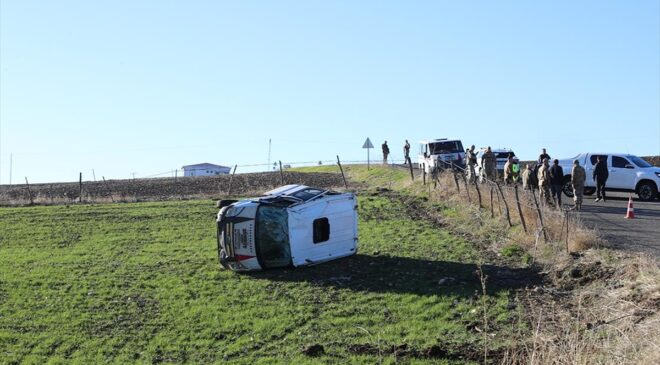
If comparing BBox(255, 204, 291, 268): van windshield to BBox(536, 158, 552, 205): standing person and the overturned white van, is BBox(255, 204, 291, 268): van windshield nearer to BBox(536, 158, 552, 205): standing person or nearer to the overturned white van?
the overturned white van

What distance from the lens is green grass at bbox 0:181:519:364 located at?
14992mm

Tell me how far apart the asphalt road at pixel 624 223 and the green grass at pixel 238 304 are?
11.6 ft

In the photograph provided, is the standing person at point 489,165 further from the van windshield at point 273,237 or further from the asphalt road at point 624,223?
the van windshield at point 273,237

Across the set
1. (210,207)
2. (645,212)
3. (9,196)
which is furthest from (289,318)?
(9,196)

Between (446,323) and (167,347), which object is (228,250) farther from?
(446,323)

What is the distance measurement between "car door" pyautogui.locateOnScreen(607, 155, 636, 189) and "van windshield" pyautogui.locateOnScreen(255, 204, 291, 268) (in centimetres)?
1571

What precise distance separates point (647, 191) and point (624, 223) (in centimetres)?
761

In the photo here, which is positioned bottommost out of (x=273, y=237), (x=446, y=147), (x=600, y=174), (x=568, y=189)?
(x=273, y=237)

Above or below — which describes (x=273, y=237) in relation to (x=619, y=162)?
below

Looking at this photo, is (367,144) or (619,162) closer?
(619,162)

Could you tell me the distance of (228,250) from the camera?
2089 centimetres

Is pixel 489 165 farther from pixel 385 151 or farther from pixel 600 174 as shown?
pixel 385 151

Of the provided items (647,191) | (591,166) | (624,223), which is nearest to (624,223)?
(624,223)

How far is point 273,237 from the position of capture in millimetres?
20562
